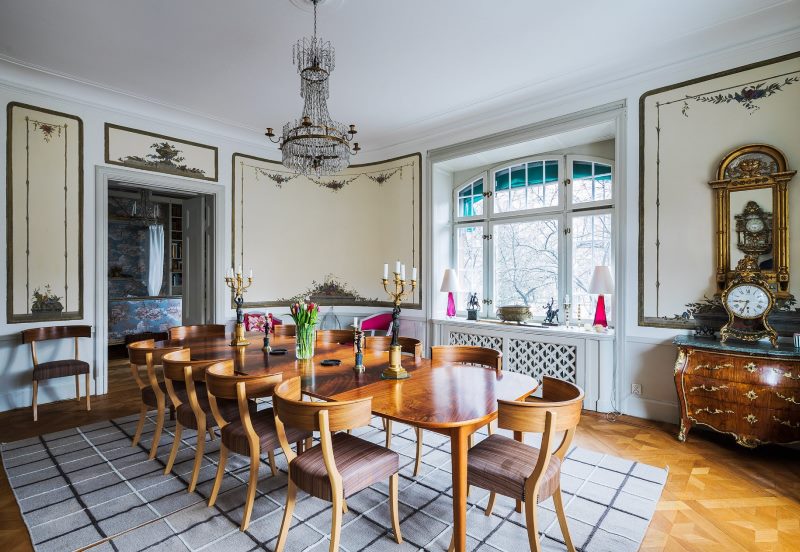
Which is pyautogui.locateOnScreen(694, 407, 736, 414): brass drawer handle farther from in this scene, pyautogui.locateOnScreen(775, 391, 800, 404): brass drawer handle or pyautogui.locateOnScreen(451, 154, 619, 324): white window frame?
pyautogui.locateOnScreen(451, 154, 619, 324): white window frame

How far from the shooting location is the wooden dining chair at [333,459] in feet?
5.58

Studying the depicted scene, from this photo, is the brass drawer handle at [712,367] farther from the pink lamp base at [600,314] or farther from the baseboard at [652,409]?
the pink lamp base at [600,314]

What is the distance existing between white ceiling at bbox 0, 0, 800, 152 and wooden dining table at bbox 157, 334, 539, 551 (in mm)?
2421

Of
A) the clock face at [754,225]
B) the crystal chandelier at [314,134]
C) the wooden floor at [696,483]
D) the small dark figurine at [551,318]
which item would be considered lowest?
the wooden floor at [696,483]

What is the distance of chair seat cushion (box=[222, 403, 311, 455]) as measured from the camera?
7.32 feet

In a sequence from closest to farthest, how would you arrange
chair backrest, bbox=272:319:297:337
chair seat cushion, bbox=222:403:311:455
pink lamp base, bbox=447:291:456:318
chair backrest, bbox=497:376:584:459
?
chair backrest, bbox=497:376:584:459, chair seat cushion, bbox=222:403:311:455, chair backrest, bbox=272:319:297:337, pink lamp base, bbox=447:291:456:318

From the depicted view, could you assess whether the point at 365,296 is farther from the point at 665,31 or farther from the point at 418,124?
the point at 665,31

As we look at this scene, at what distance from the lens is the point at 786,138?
311cm

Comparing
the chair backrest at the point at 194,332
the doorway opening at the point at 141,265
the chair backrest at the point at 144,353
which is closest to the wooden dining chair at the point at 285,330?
the chair backrest at the point at 194,332

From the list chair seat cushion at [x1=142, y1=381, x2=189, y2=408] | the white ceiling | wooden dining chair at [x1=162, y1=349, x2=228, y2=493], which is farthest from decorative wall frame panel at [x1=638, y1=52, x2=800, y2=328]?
chair seat cushion at [x1=142, y1=381, x2=189, y2=408]

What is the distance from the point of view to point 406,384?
2.29m

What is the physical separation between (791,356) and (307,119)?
3560mm

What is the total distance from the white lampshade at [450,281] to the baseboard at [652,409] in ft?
6.93

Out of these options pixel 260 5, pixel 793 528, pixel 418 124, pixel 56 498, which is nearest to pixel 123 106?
pixel 260 5
